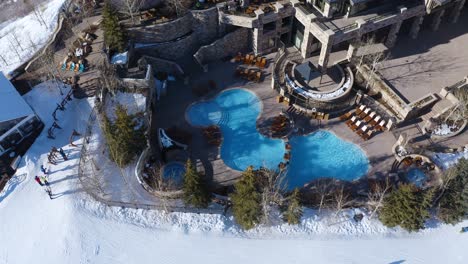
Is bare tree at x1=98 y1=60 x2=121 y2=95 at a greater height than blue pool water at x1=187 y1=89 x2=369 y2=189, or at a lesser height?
greater

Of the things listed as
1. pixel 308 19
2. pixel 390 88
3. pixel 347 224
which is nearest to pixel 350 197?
pixel 347 224

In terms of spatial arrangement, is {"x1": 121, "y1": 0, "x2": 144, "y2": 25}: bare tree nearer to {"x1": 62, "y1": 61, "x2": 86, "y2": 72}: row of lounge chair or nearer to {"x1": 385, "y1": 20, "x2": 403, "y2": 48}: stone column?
{"x1": 62, "y1": 61, "x2": 86, "y2": 72}: row of lounge chair

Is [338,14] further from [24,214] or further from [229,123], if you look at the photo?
[24,214]

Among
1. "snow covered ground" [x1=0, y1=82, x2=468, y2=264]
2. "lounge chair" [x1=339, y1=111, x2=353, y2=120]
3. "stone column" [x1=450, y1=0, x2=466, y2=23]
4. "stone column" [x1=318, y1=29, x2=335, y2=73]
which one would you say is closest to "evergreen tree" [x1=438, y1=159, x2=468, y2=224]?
"snow covered ground" [x1=0, y1=82, x2=468, y2=264]

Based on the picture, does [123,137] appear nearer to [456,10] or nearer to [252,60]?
[252,60]

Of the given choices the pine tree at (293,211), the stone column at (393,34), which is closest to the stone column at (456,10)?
the stone column at (393,34)

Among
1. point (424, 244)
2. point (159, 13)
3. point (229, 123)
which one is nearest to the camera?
point (424, 244)
